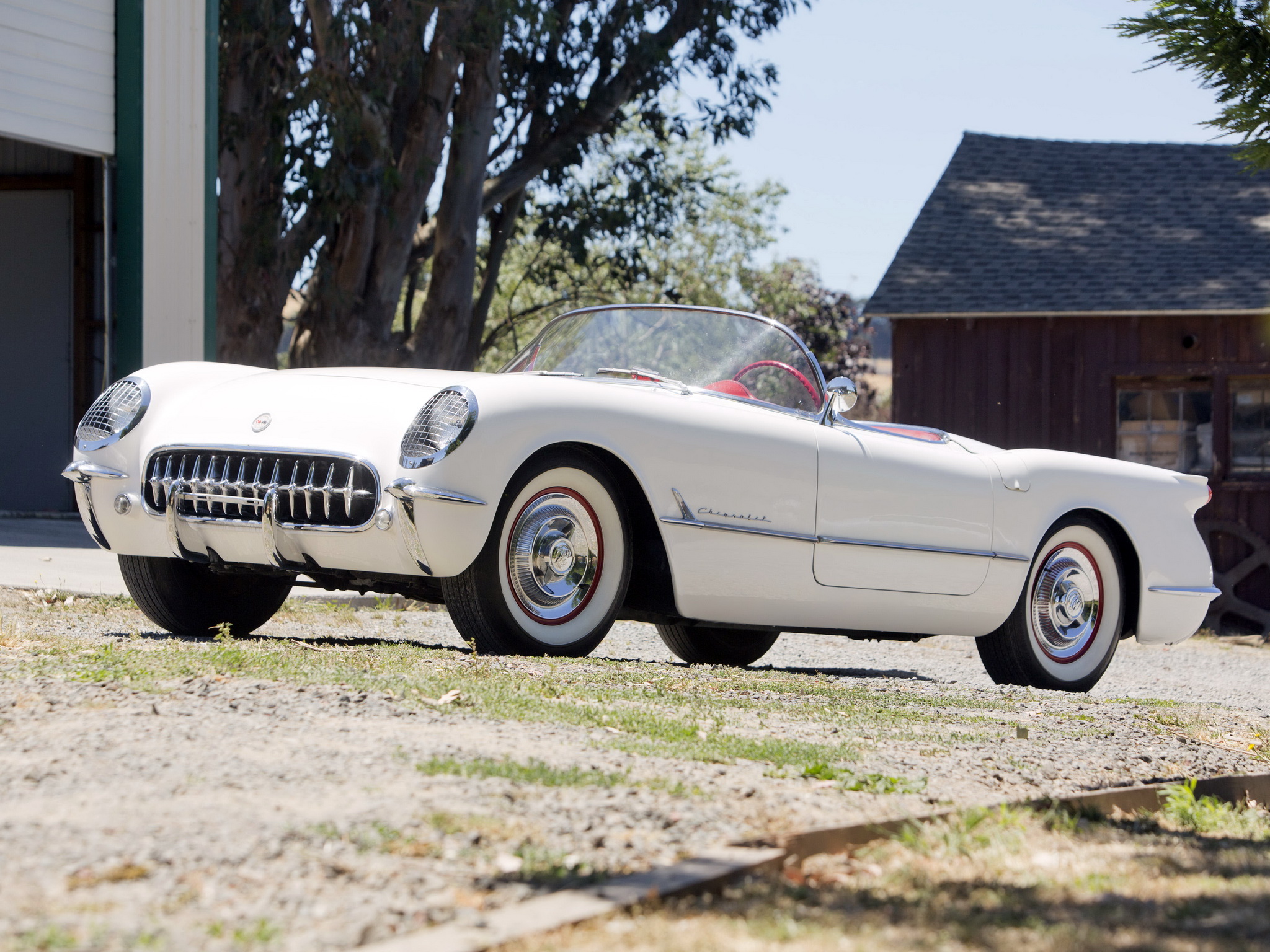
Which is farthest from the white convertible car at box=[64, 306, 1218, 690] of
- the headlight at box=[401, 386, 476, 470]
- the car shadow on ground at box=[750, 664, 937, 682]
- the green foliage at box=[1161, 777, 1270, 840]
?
the green foliage at box=[1161, 777, 1270, 840]

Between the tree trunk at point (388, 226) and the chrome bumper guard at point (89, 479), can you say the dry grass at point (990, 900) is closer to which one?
the chrome bumper guard at point (89, 479)

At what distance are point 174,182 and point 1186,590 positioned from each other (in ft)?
27.8

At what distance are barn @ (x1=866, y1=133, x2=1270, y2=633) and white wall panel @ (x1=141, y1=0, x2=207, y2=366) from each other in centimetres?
742

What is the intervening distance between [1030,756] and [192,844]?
249 cm

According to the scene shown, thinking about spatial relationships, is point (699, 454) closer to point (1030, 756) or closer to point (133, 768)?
point (1030, 756)

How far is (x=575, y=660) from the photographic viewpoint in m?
5.20

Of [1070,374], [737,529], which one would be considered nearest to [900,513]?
[737,529]

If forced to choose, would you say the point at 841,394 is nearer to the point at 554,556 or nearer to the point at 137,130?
the point at 554,556

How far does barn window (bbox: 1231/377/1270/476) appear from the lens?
1633cm

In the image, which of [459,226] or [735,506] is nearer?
[735,506]

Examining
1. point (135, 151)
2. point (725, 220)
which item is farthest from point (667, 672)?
point (725, 220)

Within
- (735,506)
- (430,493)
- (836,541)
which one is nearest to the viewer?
(430,493)

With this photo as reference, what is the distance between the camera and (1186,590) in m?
7.13

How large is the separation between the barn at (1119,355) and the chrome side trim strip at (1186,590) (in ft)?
30.5
